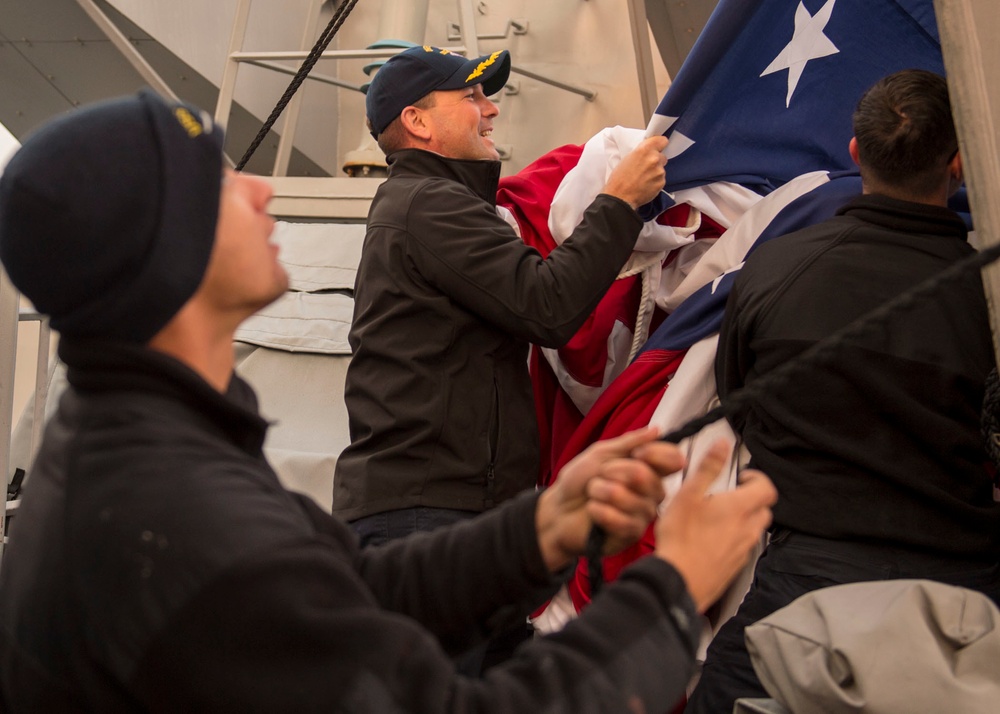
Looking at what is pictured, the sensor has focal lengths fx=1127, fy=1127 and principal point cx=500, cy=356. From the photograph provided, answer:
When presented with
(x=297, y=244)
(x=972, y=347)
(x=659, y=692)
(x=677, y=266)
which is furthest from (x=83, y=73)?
(x=659, y=692)

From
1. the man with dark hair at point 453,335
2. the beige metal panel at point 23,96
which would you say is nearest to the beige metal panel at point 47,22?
the beige metal panel at point 23,96

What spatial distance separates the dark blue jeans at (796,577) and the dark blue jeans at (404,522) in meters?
0.52

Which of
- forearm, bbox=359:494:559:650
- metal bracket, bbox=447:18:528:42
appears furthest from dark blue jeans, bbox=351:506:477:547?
metal bracket, bbox=447:18:528:42

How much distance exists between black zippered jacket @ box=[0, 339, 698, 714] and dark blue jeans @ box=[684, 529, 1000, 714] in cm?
88

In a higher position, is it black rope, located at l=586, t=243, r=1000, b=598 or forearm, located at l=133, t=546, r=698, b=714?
black rope, located at l=586, t=243, r=1000, b=598

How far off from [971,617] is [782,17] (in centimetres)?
129

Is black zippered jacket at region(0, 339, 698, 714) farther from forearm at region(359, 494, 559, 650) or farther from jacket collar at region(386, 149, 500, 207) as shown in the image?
jacket collar at region(386, 149, 500, 207)

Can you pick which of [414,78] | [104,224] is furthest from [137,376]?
[414,78]

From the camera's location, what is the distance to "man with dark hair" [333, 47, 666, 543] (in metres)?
2.08

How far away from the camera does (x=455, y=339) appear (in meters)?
2.16

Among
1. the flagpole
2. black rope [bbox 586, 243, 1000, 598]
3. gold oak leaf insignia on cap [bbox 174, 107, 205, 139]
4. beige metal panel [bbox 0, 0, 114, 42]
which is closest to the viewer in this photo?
gold oak leaf insignia on cap [bbox 174, 107, 205, 139]

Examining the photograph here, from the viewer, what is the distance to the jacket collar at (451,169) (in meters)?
2.37

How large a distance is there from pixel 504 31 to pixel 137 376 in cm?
490

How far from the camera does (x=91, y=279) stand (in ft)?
3.42
